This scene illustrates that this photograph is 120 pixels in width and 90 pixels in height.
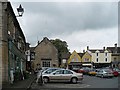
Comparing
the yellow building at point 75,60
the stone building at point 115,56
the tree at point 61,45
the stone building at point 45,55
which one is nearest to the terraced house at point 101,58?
the stone building at point 115,56

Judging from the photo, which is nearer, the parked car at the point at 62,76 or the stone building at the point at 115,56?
the parked car at the point at 62,76

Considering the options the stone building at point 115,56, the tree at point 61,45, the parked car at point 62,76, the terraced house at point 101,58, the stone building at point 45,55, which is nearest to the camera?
the parked car at point 62,76

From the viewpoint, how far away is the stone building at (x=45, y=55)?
8588 centimetres

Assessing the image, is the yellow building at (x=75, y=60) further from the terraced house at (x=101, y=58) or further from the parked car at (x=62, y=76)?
the parked car at (x=62, y=76)

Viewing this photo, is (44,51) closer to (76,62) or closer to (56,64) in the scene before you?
(56,64)

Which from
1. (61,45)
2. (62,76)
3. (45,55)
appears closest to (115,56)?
(61,45)

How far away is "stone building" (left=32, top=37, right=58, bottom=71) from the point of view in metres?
85.9

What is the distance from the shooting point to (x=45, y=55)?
87.4 m

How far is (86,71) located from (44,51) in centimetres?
2636

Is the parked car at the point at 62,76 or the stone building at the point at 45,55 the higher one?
the stone building at the point at 45,55

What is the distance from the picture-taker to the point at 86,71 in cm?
6372

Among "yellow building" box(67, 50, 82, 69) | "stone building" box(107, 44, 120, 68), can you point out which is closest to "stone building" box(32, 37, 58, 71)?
"yellow building" box(67, 50, 82, 69)

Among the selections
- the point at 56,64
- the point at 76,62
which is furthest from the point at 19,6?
the point at 76,62

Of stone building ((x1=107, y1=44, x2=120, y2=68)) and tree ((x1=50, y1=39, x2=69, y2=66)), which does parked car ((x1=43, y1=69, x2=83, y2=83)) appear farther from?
tree ((x1=50, y1=39, x2=69, y2=66))
